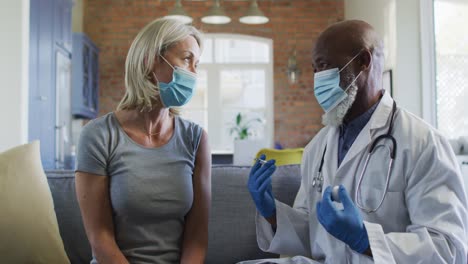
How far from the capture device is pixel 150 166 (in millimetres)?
1449

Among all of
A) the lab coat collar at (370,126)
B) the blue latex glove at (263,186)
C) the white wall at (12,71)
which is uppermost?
the white wall at (12,71)

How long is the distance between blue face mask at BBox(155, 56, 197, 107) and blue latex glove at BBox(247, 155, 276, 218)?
329 millimetres

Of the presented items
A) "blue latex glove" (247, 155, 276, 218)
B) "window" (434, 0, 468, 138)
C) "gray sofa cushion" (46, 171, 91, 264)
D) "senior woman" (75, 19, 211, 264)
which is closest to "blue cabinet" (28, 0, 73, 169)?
"gray sofa cushion" (46, 171, 91, 264)

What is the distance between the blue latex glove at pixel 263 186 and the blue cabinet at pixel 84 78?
14.2ft

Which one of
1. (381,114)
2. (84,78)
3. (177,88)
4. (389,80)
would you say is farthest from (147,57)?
(84,78)

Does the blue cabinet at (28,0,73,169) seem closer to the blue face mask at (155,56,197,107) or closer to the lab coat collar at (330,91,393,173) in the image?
the blue face mask at (155,56,197,107)

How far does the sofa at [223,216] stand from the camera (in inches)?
71.0

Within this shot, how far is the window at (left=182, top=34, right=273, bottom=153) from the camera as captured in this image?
677 centimetres

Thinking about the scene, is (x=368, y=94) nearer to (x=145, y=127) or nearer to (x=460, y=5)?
(x=145, y=127)

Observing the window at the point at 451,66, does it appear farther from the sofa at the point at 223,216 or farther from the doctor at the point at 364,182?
the doctor at the point at 364,182

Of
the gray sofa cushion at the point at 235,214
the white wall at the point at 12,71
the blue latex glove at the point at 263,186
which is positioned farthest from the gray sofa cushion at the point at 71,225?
the white wall at the point at 12,71

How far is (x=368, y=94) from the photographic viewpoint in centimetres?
144

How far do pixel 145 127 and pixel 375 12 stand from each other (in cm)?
392

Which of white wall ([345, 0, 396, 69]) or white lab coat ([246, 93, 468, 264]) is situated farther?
white wall ([345, 0, 396, 69])
